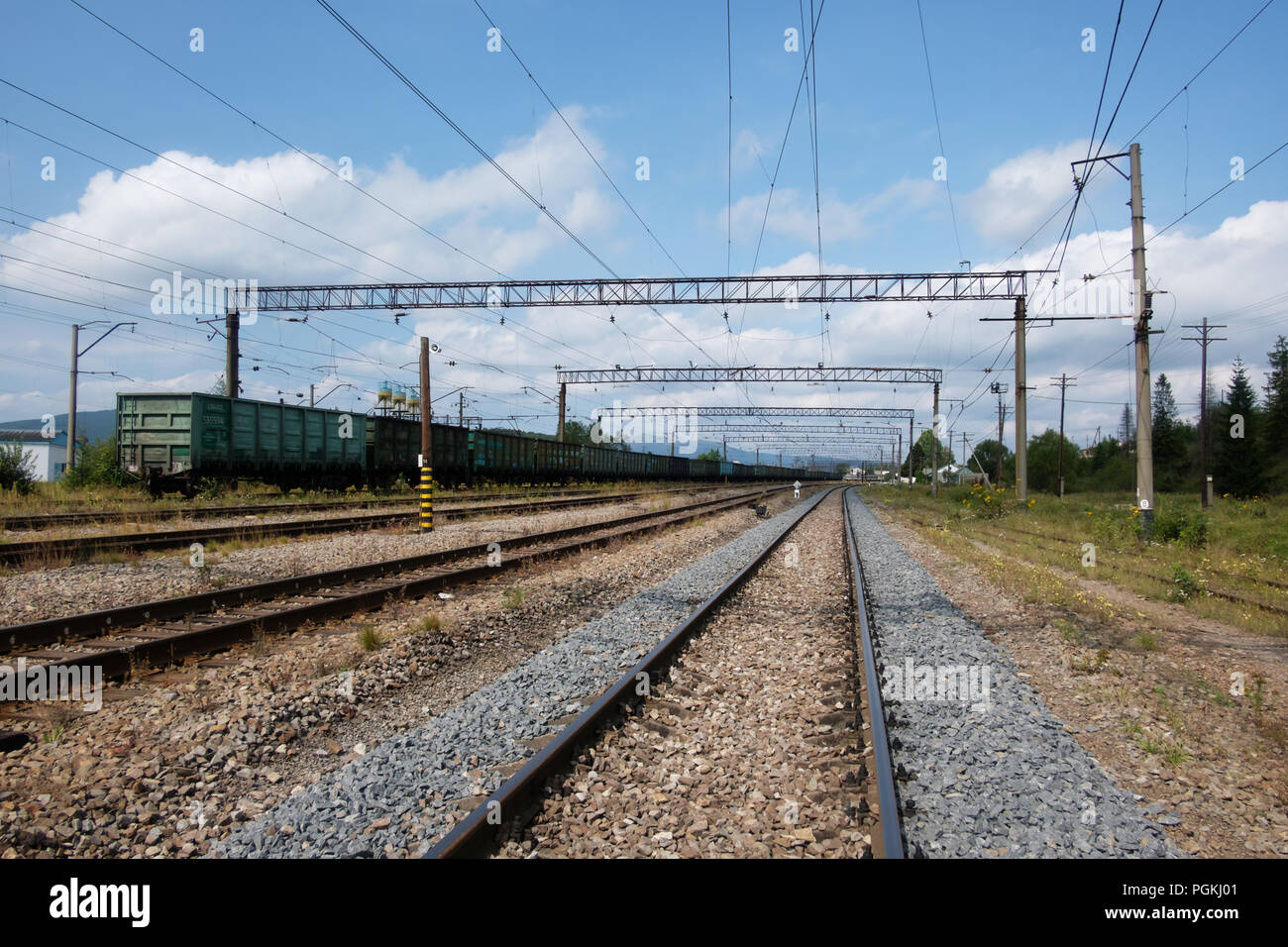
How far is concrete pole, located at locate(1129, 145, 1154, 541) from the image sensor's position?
617 inches

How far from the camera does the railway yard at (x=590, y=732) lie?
3.52m

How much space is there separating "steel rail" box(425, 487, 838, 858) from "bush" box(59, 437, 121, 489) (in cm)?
2275

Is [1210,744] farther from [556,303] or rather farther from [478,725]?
[556,303]

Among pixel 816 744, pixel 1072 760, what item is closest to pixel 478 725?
pixel 816 744

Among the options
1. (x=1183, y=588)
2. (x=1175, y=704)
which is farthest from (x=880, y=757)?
(x=1183, y=588)

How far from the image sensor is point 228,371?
92.7 ft

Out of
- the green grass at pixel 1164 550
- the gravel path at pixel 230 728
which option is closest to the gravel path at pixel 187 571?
the gravel path at pixel 230 728

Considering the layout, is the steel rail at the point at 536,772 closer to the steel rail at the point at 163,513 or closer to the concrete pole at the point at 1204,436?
the steel rail at the point at 163,513

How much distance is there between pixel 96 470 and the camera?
75.6 feet

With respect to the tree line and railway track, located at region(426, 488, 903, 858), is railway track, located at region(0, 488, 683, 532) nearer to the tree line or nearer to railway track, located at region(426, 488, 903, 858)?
railway track, located at region(426, 488, 903, 858)

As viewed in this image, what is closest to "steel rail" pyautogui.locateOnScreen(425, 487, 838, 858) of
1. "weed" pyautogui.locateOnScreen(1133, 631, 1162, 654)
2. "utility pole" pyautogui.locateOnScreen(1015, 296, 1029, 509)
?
"weed" pyautogui.locateOnScreen(1133, 631, 1162, 654)

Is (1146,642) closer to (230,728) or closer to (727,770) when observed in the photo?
(727,770)

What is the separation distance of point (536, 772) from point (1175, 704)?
5.19 metres
